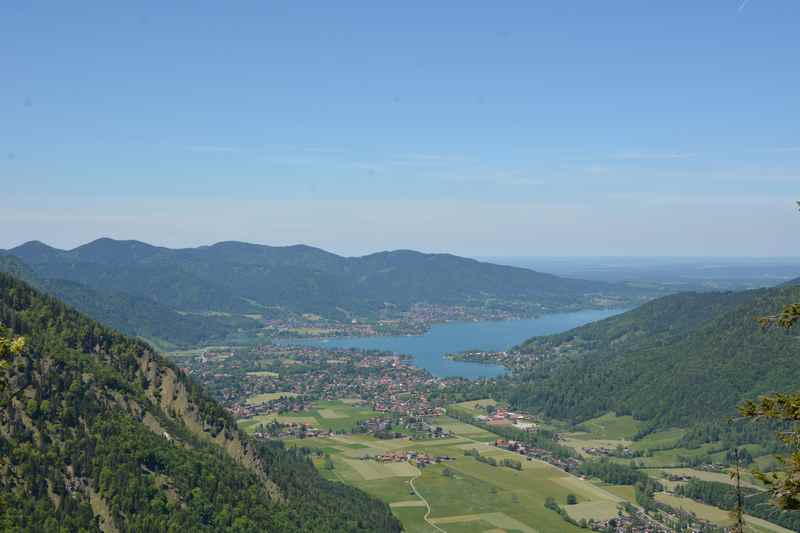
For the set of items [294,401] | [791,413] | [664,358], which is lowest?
[294,401]

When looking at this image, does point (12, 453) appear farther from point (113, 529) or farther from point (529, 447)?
point (529, 447)

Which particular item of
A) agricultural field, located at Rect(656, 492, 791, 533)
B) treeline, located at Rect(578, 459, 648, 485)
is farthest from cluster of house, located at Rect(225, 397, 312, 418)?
agricultural field, located at Rect(656, 492, 791, 533)

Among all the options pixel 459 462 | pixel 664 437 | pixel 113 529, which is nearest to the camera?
pixel 113 529

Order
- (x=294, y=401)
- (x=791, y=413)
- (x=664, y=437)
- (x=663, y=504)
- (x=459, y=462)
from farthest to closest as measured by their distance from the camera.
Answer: (x=294, y=401), (x=664, y=437), (x=459, y=462), (x=663, y=504), (x=791, y=413)

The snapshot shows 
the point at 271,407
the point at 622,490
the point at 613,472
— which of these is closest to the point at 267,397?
the point at 271,407

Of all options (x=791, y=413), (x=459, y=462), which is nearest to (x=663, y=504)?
(x=459, y=462)

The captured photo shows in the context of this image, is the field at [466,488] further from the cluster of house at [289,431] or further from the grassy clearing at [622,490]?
the cluster of house at [289,431]

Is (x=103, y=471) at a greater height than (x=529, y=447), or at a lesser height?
greater

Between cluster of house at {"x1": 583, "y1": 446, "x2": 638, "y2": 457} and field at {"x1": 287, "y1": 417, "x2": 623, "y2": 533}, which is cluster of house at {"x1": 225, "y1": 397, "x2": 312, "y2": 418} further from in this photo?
cluster of house at {"x1": 583, "y1": 446, "x2": 638, "y2": 457}
